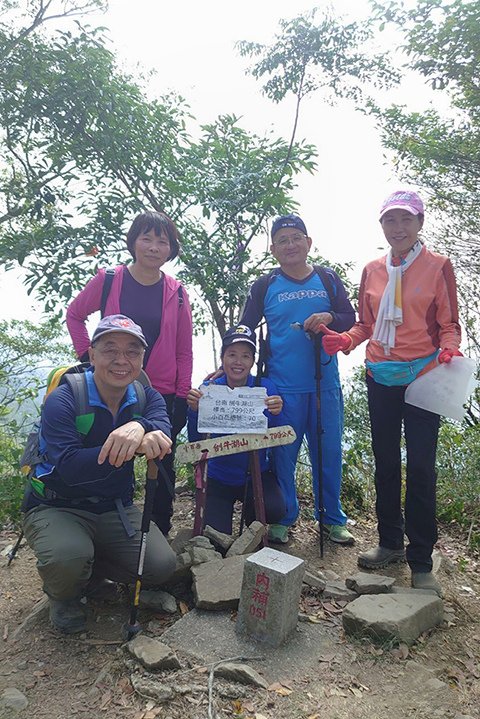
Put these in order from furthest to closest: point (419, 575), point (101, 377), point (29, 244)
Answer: point (29, 244), point (419, 575), point (101, 377)

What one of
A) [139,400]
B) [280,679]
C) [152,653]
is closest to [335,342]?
[139,400]

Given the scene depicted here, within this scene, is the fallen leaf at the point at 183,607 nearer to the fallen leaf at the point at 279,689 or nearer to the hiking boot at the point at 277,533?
the fallen leaf at the point at 279,689

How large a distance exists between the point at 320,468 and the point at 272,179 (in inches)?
120

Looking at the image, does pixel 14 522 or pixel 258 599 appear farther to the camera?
pixel 14 522

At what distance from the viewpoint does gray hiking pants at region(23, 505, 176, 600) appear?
3.11 metres

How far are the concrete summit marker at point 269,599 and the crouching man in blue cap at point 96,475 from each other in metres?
0.59

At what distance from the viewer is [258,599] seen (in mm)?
3123

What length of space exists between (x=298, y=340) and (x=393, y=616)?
7.21ft

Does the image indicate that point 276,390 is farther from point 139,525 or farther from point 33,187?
point 33,187

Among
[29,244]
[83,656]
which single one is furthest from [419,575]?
[29,244]

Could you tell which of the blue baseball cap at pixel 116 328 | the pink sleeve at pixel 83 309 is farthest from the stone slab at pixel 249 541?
the pink sleeve at pixel 83 309

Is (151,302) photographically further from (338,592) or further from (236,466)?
(338,592)

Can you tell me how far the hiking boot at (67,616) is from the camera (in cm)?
330

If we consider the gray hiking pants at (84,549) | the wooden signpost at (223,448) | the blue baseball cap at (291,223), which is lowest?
the gray hiking pants at (84,549)
